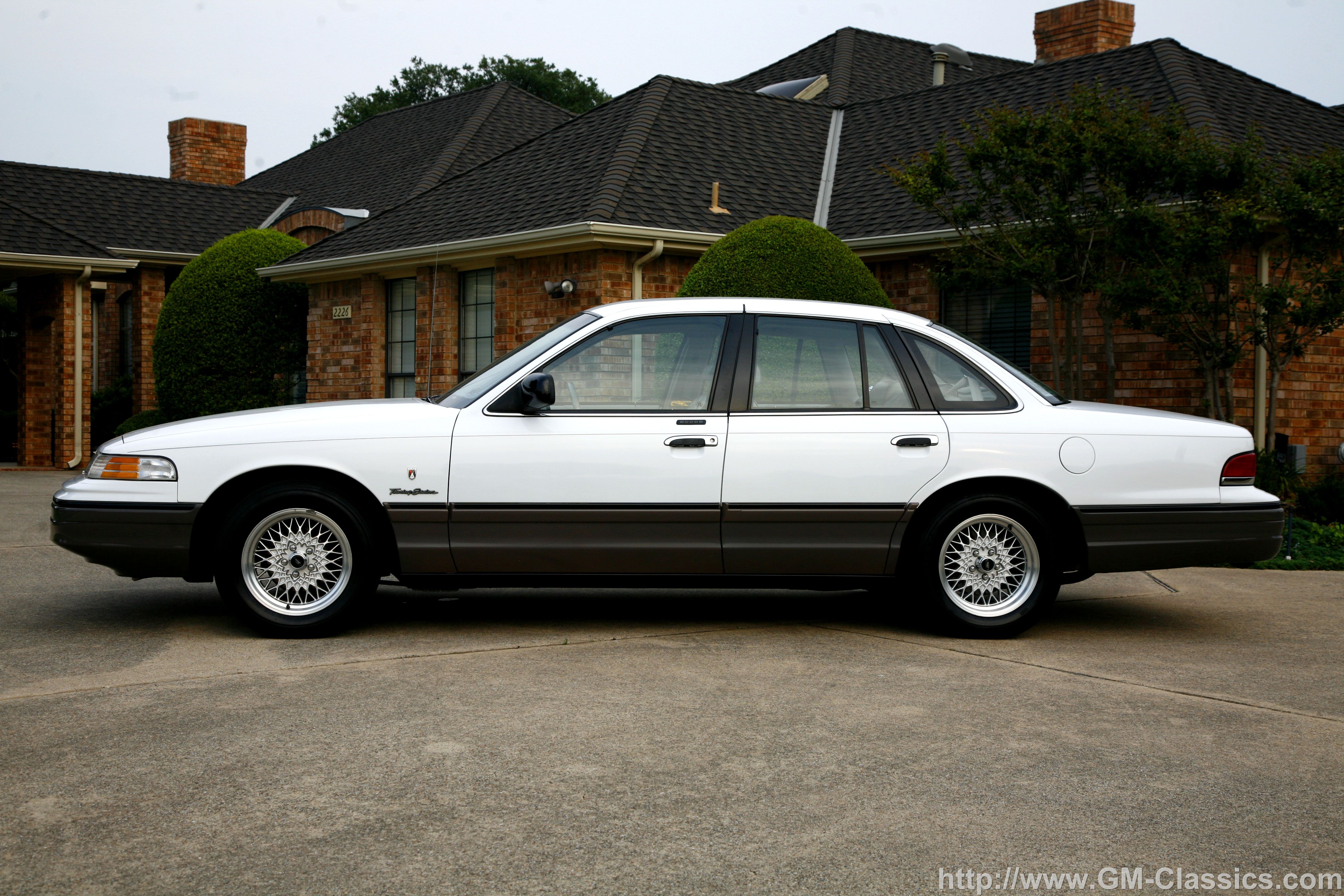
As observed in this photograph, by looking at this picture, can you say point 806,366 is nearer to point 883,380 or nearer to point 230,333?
point 883,380

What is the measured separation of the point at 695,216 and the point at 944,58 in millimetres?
9606

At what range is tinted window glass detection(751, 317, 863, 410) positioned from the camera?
6723 mm

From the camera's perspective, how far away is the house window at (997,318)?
14508 millimetres

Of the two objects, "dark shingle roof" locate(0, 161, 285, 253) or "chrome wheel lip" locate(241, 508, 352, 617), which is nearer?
"chrome wheel lip" locate(241, 508, 352, 617)

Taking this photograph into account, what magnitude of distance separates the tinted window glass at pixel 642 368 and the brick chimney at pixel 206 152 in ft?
86.9

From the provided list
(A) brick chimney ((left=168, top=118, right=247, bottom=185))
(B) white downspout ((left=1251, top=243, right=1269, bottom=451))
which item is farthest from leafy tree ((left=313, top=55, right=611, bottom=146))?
(B) white downspout ((left=1251, top=243, right=1269, bottom=451))

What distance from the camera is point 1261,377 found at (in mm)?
13102

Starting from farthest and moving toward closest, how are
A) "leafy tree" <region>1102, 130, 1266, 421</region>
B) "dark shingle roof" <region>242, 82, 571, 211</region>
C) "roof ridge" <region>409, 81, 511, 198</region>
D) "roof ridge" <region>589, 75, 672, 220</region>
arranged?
"dark shingle roof" <region>242, 82, 571, 211</region> → "roof ridge" <region>409, 81, 511, 198</region> → "roof ridge" <region>589, 75, 672, 220</region> → "leafy tree" <region>1102, 130, 1266, 421</region>

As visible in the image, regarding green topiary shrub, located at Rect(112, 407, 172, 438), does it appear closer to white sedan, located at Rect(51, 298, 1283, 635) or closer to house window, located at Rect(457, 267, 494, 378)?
house window, located at Rect(457, 267, 494, 378)

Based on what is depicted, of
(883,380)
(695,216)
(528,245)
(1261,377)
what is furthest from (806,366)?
(528,245)

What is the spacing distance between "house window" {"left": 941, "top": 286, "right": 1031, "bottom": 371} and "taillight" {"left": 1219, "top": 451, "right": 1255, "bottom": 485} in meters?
7.57

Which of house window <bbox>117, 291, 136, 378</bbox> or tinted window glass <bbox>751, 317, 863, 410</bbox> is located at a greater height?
house window <bbox>117, 291, 136, 378</bbox>

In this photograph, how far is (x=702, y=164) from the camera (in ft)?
57.0

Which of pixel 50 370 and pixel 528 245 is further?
pixel 50 370
